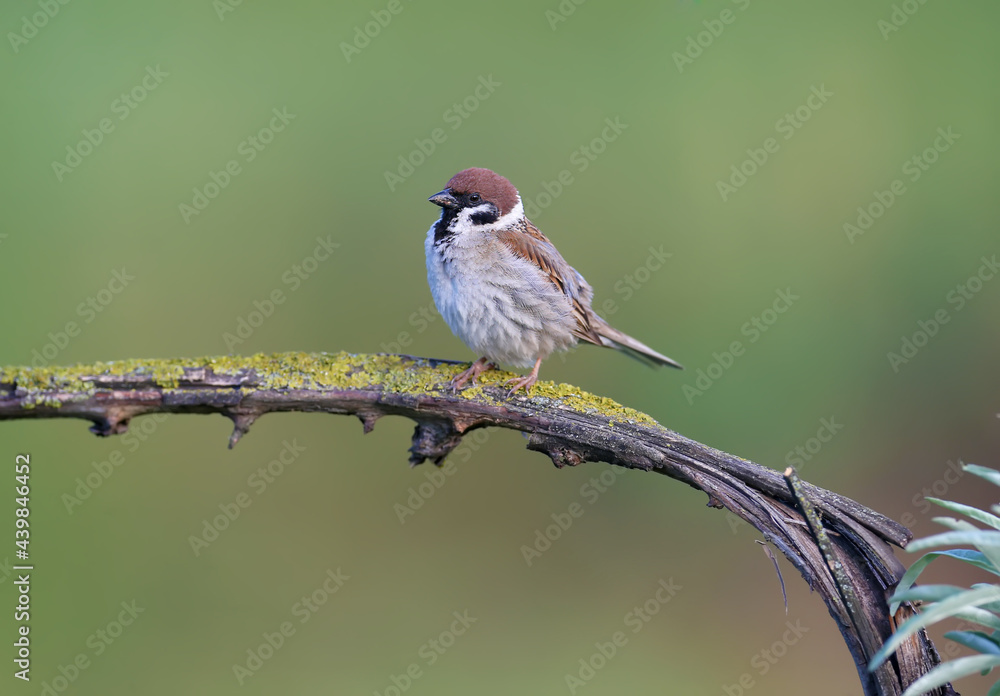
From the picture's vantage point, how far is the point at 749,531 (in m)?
4.83

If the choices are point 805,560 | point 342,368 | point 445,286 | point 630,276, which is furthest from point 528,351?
point 630,276

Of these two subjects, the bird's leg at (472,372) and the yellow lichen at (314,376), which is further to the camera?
the bird's leg at (472,372)

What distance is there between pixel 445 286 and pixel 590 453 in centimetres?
122

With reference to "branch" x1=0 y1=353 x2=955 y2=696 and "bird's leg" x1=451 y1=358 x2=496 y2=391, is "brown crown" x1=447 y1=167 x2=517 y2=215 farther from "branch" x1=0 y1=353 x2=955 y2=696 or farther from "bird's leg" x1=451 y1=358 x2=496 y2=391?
"branch" x1=0 y1=353 x2=955 y2=696

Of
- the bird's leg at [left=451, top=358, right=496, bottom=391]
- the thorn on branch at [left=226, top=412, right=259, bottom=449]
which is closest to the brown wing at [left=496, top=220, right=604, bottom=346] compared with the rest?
the bird's leg at [left=451, top=358, right=496, bottom=391]

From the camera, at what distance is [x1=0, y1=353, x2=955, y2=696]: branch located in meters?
1.98

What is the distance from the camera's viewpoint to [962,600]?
5.23 feet

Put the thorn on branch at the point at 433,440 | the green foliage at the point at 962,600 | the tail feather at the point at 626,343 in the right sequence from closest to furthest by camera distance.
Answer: the green foliage at the point at 962,600
the thorn on branch at the point at 433,440
the tail feather at the point at 626,343

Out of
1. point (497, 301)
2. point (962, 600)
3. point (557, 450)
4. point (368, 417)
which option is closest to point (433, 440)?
point (368, 417)

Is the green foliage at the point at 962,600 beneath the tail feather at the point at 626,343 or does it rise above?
beneath

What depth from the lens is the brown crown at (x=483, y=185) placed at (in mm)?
3363

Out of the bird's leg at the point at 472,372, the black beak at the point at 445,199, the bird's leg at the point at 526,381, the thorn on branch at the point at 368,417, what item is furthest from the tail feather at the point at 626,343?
the thorn on branch at the point at 368,417

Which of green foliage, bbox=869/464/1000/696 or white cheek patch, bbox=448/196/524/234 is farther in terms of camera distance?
white cheek patch, bbox=448/196/524/234

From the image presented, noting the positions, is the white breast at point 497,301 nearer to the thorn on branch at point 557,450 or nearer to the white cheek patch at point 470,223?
the white cheek patch at point 470,223
